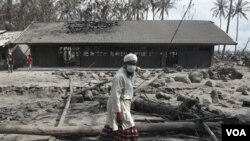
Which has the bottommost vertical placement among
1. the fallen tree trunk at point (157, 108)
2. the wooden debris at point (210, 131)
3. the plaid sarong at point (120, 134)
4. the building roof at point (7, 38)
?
the fallen tree trunk at point (157, 108)

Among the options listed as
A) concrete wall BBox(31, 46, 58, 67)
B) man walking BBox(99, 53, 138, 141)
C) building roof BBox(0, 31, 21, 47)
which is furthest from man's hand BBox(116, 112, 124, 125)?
building roof BBox(0, 31, 21, 47)

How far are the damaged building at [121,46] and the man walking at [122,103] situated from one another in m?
24.4

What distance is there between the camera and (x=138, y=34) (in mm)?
32906

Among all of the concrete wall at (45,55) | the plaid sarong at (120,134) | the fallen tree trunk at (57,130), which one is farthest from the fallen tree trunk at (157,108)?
the concrete wall at (45,55)

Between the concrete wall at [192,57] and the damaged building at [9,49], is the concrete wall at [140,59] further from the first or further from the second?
the damaged building at [9,49]

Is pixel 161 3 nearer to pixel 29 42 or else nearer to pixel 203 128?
pixel 29 42

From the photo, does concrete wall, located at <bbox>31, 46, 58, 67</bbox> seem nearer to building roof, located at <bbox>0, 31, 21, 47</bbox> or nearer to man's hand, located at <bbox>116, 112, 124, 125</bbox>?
building roof, located at <bbox>0, 31, 21, 47</bbox>

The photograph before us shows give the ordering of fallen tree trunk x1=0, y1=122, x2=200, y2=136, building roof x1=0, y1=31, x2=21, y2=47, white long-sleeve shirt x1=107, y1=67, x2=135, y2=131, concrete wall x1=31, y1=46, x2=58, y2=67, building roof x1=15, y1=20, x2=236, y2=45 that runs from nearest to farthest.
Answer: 1. white long-sleeve shirt x1=107, y1=67, x2=135, y2=131
2. fallen tree trunk x1=0, y1=122, x2=200, y2=136
3. building roof x1=15, y1=20, x2=236, y2=45
4. building roof x1=0, y1=31, x2=21, y2=47
5. concrete wall x1=31, y1=46, x2=58, y2=67

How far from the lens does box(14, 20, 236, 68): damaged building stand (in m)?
31.4

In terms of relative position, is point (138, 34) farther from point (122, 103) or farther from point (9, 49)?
point (122, 103)

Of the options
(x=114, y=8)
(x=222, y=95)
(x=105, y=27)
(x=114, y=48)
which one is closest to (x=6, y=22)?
(x=114, y=8)

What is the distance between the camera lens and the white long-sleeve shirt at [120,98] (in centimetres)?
629

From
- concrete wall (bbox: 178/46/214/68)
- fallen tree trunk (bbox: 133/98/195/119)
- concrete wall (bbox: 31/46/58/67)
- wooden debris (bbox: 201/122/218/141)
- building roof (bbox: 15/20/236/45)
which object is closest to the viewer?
wooden debris (bbox: 201/122/218/141)

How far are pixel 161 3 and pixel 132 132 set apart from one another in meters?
54.9
